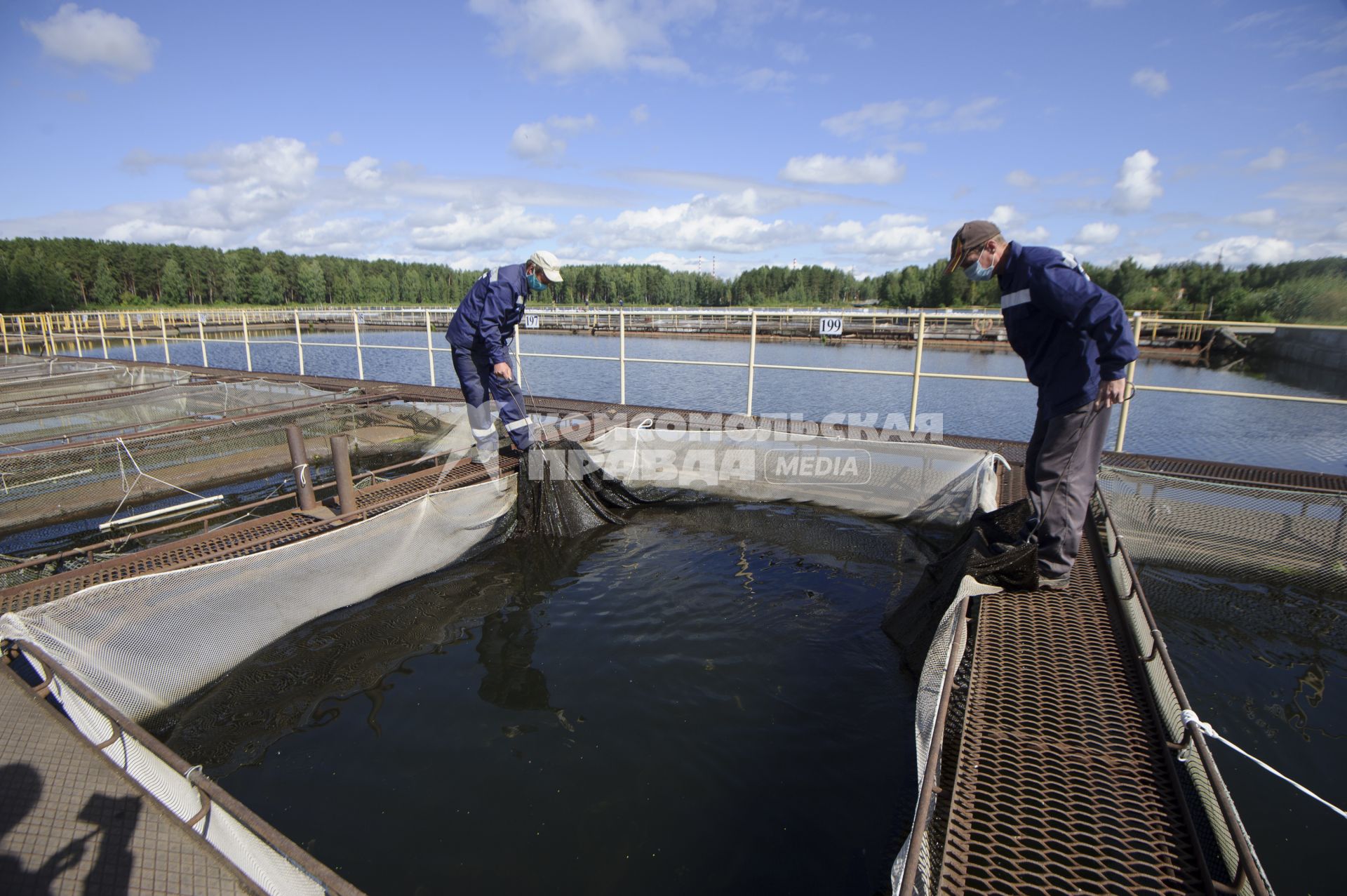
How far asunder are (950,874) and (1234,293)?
6580 centimetres

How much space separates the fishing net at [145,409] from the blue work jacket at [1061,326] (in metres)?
7.16

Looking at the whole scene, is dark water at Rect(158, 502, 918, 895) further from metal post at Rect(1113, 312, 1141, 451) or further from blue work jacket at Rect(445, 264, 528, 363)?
blue work jacket at Rect(445, 264, 528, 363)

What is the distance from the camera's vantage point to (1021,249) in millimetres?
2871

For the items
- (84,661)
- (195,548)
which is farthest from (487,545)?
(84,661)

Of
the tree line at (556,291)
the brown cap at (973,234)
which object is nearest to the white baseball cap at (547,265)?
the brown cap at (973,234)

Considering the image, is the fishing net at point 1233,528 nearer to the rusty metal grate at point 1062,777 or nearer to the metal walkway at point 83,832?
the rusty metal grate at point 1062,777

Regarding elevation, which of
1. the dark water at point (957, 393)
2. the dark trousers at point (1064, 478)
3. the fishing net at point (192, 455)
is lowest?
the dark water at point (957, 393)

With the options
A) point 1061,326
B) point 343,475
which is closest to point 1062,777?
point 1061,326

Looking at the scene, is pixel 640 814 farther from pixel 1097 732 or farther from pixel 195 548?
pixel 195 548

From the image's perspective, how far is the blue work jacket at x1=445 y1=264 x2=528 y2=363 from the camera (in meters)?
4.64

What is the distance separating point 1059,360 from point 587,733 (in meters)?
2.69

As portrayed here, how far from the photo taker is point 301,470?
396 cm

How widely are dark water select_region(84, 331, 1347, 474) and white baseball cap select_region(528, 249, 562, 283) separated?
4078mm

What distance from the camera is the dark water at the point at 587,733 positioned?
2117 millimetres
